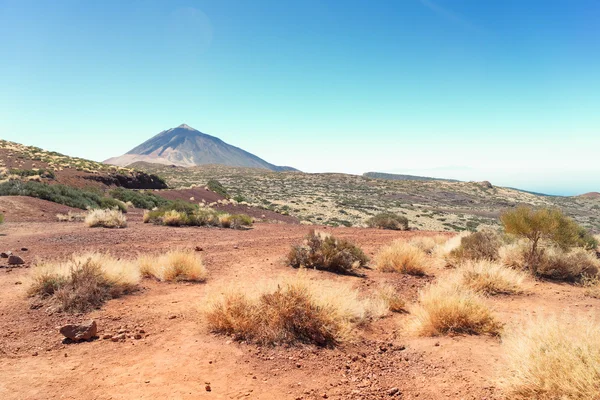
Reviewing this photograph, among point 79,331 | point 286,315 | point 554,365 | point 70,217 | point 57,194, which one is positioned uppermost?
point 57,194

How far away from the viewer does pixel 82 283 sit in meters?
6.29

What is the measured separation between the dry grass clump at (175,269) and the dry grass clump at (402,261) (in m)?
5.07

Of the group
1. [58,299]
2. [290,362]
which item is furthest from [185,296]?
[290,362]

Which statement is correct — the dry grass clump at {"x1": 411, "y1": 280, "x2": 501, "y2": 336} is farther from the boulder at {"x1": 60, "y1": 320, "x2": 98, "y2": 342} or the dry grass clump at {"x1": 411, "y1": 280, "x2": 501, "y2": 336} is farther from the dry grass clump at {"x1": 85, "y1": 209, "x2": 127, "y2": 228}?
the dry grass clump at {"x1": 85, "y1": 209, "x2": 127, "y2": 228}

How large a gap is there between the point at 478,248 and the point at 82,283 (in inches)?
402

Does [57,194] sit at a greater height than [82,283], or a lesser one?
greater

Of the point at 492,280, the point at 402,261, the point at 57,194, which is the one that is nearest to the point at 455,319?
the point at 492,280

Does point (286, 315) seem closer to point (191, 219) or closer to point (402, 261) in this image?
point (402, 261)

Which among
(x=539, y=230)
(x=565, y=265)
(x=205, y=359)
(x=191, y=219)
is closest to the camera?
(x=205, y=359)

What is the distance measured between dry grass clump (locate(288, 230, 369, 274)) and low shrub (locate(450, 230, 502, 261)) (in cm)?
296

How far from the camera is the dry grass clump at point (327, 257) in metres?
9.80

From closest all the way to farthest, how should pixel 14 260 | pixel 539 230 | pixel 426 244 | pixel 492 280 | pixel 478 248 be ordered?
pixel 492 280 → pixel 14 260 → pixel 539 230 → pixel 478 248 → pixel 426 244

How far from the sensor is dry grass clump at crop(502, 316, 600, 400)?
3111 millimetres

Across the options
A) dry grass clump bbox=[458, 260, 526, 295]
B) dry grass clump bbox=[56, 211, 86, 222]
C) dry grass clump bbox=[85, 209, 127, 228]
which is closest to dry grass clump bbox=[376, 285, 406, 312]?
dry grass clump bbox=[458, 260, 526, 295]
